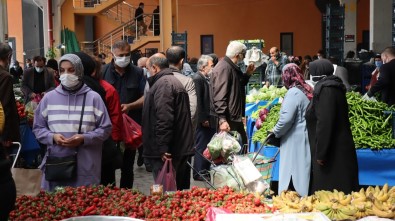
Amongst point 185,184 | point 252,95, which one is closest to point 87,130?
point 185,184

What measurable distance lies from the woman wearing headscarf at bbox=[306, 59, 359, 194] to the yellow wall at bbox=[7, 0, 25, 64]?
1121 inches

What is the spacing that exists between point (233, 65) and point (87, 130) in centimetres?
370

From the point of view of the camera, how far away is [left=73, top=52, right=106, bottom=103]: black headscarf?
6484 millimetres

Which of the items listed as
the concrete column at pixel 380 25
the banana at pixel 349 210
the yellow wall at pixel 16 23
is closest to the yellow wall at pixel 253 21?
the yellow wall at pixel 16 23

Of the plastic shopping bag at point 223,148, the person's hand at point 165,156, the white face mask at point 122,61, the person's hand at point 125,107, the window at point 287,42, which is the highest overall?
the window at point 287,42

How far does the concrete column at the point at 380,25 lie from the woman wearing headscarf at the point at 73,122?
615 inches

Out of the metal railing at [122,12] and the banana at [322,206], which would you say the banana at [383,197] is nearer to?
the banana at [322,206]

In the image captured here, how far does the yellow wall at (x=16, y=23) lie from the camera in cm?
3344

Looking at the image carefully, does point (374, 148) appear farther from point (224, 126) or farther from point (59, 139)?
point (59, 139)

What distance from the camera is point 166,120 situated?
653cm

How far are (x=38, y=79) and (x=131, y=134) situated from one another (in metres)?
5.97

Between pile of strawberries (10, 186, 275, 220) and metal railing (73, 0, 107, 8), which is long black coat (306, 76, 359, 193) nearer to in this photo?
pile of strawberries (10, 186, 275, 220)

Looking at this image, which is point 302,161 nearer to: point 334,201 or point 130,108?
point 334,201

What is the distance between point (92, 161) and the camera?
599 cm
